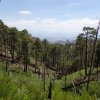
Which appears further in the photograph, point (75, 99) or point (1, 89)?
point (75, 99)

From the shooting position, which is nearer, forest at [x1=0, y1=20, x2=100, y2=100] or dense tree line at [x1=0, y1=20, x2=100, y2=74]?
forest at [x1=0, y1=20, x2=100, y2=100]

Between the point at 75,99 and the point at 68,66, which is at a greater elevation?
the point at 75,99

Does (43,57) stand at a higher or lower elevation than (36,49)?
lower

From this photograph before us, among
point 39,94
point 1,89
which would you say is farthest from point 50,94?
point 1,89

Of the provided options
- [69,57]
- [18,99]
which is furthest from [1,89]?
[69,57]

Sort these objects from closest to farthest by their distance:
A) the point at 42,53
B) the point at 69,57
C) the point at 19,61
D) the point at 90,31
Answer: the point at 90,31 → the point at 19,61 → the point at 42,53 → the point at 69,57

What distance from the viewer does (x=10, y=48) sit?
116 meters

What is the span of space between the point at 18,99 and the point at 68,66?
97.6 metres

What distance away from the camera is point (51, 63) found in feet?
442

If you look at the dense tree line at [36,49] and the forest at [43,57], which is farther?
the dense tree line at [36,49]

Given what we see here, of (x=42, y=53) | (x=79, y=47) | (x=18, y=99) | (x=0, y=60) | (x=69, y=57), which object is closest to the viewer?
(x=18, y=99)

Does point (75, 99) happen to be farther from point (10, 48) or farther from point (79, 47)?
point (10, 48)

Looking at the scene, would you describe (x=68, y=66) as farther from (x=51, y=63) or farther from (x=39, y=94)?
(x=39, y=94)

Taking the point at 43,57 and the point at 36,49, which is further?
the point at 43,57
